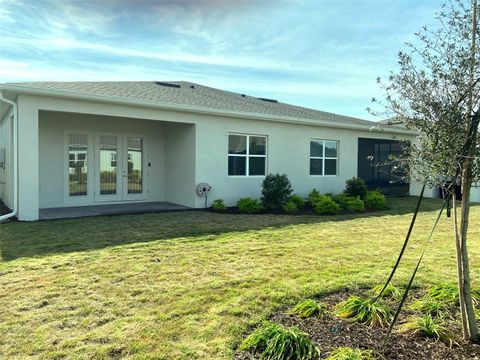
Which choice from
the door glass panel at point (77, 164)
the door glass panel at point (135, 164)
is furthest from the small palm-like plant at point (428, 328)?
the door glass panel at point (135, 164)

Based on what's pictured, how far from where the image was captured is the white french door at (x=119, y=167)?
493 inches

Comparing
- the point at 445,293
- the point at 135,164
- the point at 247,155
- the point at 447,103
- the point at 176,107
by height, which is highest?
the point at 176,107

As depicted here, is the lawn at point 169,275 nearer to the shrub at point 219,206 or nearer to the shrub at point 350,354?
the shrub at point 350,354

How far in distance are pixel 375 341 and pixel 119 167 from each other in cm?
1122

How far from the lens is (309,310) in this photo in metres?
3.81

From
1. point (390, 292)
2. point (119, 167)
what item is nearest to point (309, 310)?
point (390, 292)

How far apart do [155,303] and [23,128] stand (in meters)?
7.20

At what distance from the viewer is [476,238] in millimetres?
7957

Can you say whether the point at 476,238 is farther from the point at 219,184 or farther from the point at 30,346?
the point at 30,346

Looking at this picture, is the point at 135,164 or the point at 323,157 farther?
the point at 323,157

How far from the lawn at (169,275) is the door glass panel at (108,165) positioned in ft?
11.0

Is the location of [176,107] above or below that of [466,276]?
above

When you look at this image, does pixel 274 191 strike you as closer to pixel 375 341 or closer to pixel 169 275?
pixel 169 275

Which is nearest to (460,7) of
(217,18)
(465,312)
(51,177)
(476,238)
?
(465,312)
